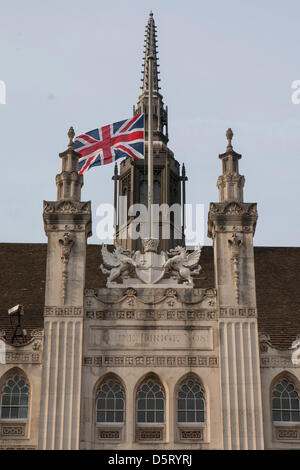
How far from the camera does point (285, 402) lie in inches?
1332

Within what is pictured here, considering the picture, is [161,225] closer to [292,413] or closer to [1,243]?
[1,243]

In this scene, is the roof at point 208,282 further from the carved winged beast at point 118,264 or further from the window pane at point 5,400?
the carved winged beast at point 118,264

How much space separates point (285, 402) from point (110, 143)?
1199cm

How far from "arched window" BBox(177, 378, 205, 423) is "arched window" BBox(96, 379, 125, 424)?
1809 millimetres

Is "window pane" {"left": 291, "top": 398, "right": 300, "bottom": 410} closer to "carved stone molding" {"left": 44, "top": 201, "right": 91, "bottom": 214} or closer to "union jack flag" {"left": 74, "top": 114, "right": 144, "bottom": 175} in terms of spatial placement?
"carved stone molding" {"left": 44, "top": 201, "right": 91, "bottom": 214}

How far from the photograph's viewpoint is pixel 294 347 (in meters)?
34.5

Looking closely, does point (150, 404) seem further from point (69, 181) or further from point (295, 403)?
point (69, 181)

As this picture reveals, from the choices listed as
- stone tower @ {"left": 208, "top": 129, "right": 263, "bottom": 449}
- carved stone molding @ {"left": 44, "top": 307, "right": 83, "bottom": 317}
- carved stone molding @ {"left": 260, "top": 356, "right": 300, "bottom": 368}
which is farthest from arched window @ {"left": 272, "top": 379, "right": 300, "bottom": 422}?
carved stone molding @ {"left": 44, "top": 307, "right": 83, "bottom": 317}

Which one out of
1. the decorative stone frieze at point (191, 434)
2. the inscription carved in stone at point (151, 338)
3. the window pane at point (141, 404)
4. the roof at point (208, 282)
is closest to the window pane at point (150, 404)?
the window pane at point (141, 404)

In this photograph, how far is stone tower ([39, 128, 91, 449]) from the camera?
32.4 m

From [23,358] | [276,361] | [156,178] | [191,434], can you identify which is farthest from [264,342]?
[156,178]

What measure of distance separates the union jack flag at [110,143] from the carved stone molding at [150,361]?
28.3 ft

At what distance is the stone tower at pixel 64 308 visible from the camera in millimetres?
32406
